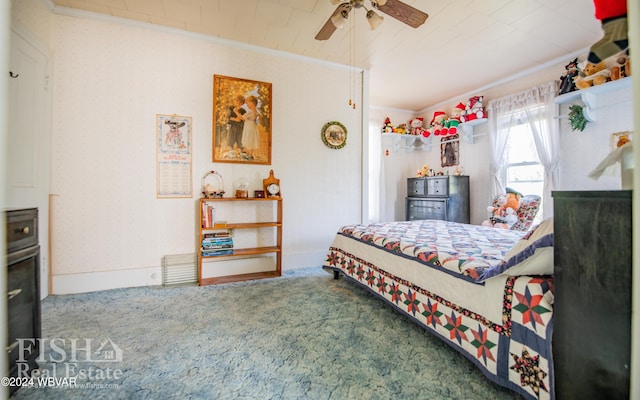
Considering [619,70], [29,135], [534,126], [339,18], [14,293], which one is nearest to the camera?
[14,293]

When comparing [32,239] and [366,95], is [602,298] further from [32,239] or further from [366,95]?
[366,95]

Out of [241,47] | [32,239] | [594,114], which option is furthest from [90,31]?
[594,114]

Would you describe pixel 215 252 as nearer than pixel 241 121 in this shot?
Yes

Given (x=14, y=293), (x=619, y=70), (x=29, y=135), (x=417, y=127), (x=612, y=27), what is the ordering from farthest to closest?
(x=417, y=127)
(x=619, y=70)
(x=29, y=135)
(x=14, y=293)
(x=612, y=27)

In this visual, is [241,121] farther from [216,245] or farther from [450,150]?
[450,150]

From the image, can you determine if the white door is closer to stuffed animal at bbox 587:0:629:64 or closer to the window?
stuffed animal at bbox 587:0:629:64

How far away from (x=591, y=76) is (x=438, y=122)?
217 cm

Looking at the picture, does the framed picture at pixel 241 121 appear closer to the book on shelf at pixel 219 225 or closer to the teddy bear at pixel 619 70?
the book on shelf at pixel 219 225

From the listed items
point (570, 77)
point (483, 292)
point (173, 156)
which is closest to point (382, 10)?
point (483, 292)

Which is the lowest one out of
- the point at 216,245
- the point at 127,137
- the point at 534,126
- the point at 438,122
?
the point at 216,245

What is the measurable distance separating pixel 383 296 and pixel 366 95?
2.89 meters

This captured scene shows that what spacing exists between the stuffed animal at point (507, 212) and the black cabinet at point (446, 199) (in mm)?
810

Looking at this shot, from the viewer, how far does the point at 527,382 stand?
1072 mm

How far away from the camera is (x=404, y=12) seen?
6.46 ft
